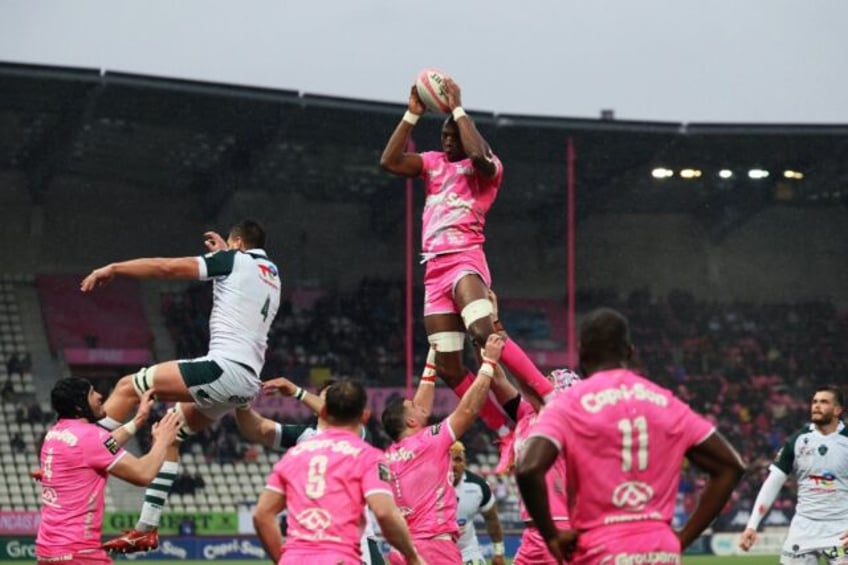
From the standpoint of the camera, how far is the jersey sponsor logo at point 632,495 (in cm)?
666

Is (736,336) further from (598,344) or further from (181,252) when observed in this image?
(598,344)

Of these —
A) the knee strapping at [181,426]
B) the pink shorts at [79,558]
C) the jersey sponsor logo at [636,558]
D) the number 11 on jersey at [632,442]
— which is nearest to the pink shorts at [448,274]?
the knee strapping at [181,426]

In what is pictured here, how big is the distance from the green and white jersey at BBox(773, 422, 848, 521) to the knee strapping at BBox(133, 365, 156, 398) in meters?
6.22

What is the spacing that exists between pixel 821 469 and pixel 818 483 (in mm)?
149

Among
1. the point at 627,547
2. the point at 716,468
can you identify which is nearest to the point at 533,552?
the point at 716,468

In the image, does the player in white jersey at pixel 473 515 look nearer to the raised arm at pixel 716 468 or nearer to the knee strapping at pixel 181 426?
the knee strapping at pixel 181 426

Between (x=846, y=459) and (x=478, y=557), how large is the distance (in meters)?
4.01

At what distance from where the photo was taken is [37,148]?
3847 cm

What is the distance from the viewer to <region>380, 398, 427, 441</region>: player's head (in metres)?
11.3

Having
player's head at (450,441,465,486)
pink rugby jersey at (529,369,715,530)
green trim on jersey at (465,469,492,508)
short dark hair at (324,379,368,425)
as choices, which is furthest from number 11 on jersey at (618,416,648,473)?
green trim on jersey at (465,469,492,508)

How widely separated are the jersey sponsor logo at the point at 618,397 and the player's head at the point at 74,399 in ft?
17.2

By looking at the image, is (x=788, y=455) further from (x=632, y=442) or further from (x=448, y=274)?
(x=632, y=442)

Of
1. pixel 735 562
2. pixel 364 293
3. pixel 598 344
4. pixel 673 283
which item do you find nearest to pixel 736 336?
pixel 673 283

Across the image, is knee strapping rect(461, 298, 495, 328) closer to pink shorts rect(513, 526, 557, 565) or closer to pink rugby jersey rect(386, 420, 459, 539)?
pink rugby jersey rect(386, 420, 459, 539)
